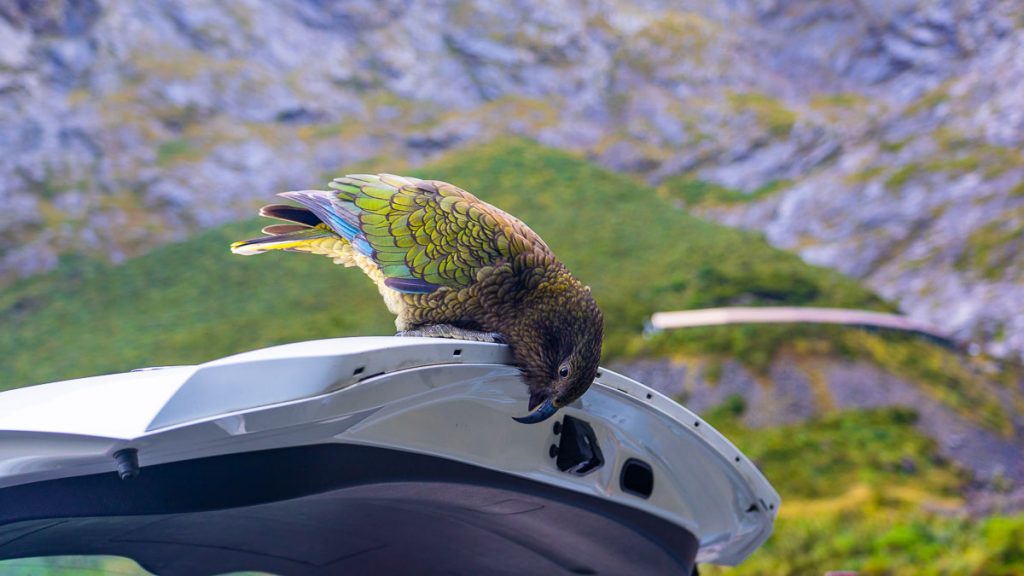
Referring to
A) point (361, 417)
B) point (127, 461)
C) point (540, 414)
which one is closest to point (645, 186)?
point (540, 414)

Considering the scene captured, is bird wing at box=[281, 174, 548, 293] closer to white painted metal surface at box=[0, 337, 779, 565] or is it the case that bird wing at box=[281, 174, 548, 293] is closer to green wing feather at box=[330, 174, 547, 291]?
green wing feather at box=[330, 174, 547, 291]

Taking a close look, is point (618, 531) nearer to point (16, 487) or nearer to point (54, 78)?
point (16, 487)

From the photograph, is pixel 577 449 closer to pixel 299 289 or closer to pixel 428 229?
pixel 428 229

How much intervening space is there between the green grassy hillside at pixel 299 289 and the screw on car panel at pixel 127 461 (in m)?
8.02

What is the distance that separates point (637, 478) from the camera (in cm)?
164

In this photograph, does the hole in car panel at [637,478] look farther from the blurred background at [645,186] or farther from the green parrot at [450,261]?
the blurred background at [645,186]

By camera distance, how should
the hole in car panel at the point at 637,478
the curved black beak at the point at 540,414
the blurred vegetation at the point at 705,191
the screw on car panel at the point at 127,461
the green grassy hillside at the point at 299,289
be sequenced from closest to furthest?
the screw on car panel at the point at 127,461
the curved black beak at the point at 540,414
the hole in car panel at the point at 637,478
the green grassy hillside at the point at 299,289
the blurred vegetation at the point at 705,191

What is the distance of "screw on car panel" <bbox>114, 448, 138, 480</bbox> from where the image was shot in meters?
0.92

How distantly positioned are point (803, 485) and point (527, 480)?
21.6 ft

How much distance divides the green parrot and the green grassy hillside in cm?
652

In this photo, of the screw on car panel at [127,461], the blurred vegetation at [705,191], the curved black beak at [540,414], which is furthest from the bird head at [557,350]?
the blurred vegetation at [705,191]

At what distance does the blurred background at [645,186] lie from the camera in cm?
780

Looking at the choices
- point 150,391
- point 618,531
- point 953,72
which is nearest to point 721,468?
point 618,531

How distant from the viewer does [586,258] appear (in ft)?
34.1
